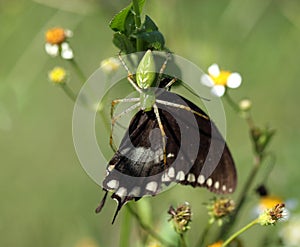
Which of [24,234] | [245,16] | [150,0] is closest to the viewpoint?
[150,0]

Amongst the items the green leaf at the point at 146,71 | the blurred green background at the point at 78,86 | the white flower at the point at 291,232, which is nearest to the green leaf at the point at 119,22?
the green leaf at the point at 146,71

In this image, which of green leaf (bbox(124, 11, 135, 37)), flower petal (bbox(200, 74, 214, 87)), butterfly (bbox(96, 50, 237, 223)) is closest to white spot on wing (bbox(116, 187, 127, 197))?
butterfly (bbox(96, 50, 237, 223))

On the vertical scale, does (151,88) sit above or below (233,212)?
above

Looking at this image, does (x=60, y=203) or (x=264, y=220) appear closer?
(x=264, y=220)

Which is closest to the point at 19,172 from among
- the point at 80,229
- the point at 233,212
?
the point at 80,229

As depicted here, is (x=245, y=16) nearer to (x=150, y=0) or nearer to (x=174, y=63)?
(x=150, y=0)

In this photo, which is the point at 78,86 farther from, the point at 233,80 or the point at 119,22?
the point at 119,22
